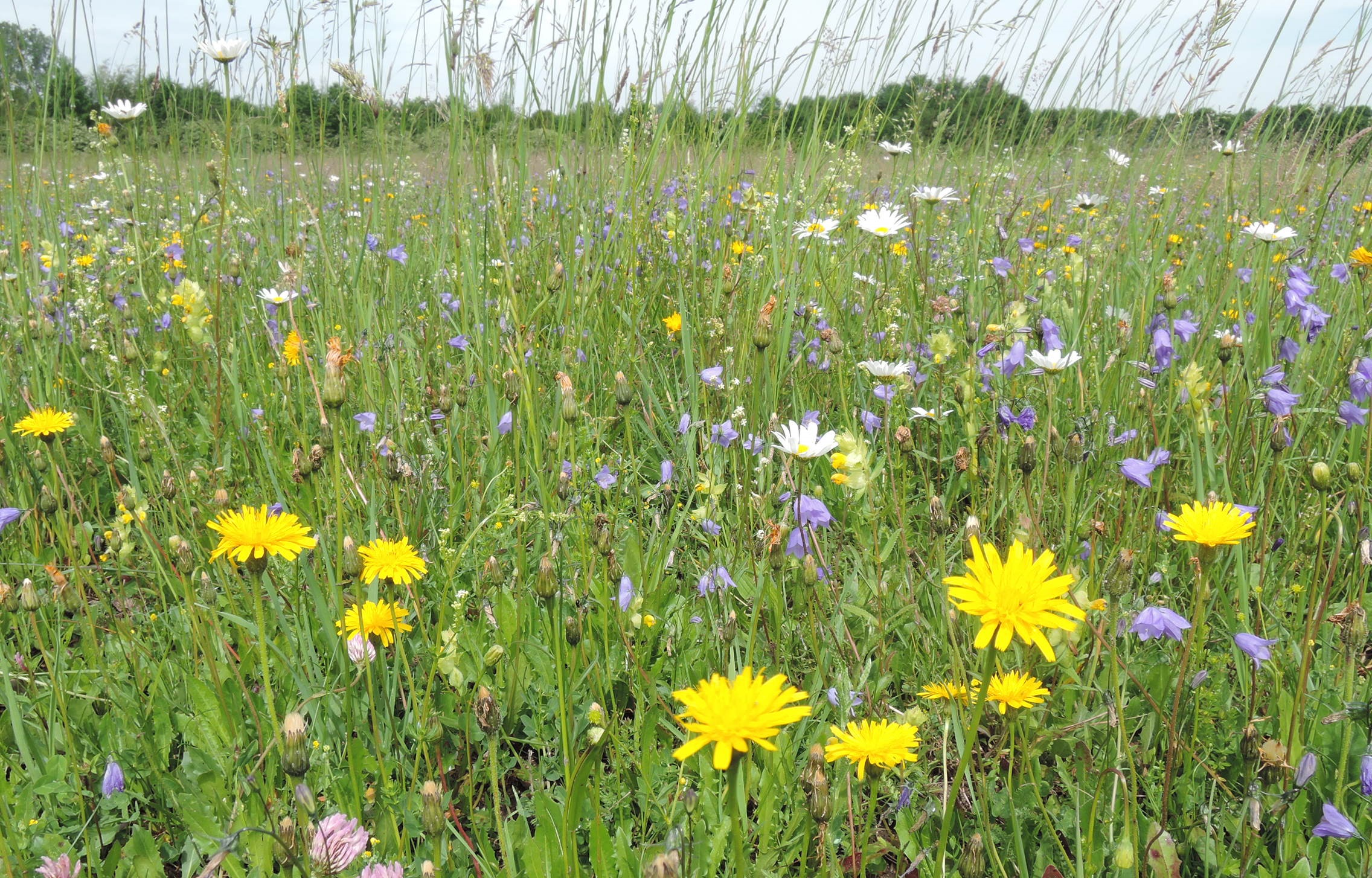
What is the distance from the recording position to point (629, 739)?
132 centimetres

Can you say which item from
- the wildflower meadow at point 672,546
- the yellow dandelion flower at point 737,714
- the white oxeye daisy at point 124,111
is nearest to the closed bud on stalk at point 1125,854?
the wildflower meadow at point 672,546

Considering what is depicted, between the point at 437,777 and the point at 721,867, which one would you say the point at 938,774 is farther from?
the point at 437,777

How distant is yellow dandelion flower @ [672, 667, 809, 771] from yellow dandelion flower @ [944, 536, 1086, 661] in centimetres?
17

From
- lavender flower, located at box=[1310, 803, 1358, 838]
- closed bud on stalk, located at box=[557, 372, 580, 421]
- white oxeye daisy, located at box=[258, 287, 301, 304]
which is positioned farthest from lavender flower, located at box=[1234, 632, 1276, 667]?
white oxeye daisy, located at box=[258, 287, 301, 304]

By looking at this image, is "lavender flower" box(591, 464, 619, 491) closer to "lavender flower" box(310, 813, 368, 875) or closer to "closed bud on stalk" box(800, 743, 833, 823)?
"lavender flower" box(310, 813, 368, 875)

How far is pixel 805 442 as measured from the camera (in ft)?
4.57

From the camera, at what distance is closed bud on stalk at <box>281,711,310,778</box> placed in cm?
81

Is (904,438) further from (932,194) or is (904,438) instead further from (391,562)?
(932,194)

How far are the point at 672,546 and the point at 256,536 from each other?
0.75 metres

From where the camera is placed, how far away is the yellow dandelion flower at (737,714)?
63 centimetres

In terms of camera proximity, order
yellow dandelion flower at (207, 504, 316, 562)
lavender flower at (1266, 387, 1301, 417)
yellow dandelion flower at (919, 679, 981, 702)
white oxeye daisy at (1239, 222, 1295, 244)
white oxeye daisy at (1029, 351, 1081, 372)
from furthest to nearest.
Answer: white oxeye daisy at (1239, 222, 1295, 244), white oxeye daisy at (1029, 351, 1081, 372), lavender flower at (1266, 387, 1301, 417), yellow dandelion flower at (919, 679, 981, 702), yellow dandelion flower at (207, 504, 316, 562)

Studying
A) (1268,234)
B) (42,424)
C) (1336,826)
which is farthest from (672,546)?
(1268,234)

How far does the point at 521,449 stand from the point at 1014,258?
2286mm

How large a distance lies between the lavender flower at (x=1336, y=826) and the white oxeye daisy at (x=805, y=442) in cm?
74
